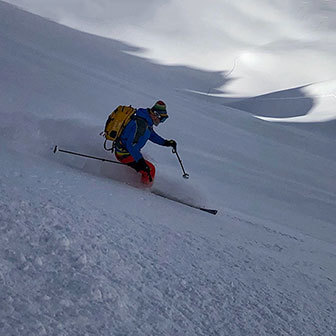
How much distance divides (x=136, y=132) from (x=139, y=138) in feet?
0.36

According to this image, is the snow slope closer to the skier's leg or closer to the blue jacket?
the skier's leg

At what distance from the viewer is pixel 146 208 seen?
5.23 meters

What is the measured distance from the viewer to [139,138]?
21.9 feet

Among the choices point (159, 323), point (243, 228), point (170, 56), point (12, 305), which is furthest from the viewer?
point (170, 56)

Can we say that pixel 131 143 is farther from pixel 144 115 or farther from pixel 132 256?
pixel 132 256

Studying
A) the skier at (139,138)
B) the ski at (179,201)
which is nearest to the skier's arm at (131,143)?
the skier at (139,138)

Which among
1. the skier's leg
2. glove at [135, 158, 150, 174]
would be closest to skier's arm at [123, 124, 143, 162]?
glove at [135, 158, 150, 174]

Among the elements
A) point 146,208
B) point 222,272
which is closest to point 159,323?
point 222,272

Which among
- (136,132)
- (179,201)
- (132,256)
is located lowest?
(132,256)

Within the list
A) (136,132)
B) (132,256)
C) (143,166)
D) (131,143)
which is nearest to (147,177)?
(143,166)

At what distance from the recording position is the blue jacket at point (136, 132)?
6.58 metres

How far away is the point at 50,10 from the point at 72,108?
195ft

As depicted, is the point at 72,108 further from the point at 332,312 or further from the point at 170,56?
the point at 170,56

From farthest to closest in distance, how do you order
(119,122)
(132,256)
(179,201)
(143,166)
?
(143,166) < (179,201) < (119,122) < (132,256)
